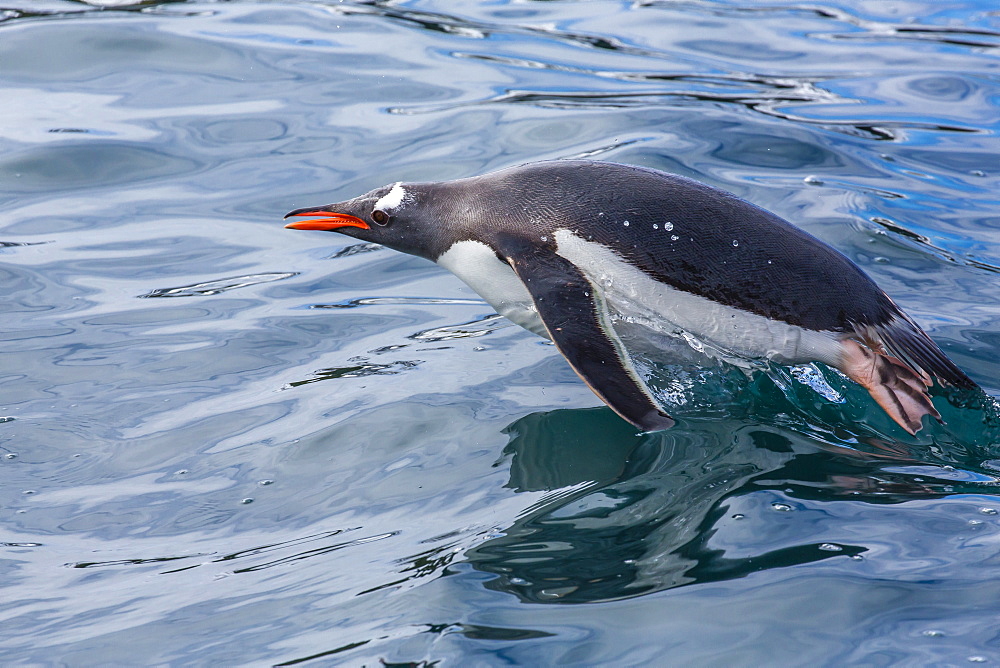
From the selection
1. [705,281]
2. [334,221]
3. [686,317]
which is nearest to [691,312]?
[686,317]

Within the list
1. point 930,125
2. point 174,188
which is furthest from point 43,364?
point 930,125

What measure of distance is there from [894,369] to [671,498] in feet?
3.81

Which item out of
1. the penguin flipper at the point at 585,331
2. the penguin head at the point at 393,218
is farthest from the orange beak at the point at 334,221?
the penguin flipper at the point at 585,331

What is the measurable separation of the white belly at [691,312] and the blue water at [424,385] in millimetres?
225

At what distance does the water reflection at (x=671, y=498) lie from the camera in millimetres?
2920

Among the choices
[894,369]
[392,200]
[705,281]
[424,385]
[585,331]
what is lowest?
[424,385]

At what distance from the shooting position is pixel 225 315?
17.4 feet

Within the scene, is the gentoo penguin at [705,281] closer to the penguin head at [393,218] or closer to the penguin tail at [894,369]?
the penguin tail at [894,369]

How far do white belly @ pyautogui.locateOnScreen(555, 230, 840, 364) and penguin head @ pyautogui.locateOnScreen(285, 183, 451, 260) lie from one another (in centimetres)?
79

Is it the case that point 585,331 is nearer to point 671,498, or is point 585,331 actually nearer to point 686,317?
point 686,317

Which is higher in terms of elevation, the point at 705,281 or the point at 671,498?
the point at 705,281

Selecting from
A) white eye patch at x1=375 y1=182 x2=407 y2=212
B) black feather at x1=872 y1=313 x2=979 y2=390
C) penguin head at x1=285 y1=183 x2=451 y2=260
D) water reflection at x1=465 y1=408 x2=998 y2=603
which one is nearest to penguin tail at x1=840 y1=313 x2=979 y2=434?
black feather at x1=872 y1=313 x2=979 y2=390

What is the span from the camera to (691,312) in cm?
395

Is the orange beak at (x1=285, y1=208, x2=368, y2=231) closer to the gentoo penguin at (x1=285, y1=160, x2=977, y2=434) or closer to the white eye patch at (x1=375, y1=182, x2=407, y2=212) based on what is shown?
the white eye patch at (x1=375, y1=182, x2=407, y2=212)
